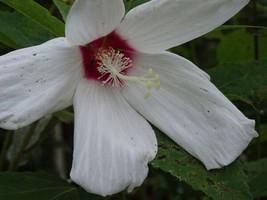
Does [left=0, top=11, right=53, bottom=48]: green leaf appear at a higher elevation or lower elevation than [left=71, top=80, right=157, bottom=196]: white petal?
higher

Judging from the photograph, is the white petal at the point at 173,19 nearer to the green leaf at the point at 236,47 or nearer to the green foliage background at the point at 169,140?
the green foliage background at the point at 169,140

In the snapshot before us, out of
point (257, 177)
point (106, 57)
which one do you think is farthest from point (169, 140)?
point (257, 177)

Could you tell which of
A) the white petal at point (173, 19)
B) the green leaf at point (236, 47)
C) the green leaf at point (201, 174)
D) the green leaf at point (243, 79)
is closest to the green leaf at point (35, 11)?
the white petal at point (173, 19)

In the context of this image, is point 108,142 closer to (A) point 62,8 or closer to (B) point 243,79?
(A) point 62,8

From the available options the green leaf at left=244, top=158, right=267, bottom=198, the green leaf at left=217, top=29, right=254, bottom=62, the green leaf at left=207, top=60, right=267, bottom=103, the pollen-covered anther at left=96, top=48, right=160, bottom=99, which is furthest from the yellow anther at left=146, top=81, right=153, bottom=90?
the green leaf at left=217, top=29, right=254, bottom=62

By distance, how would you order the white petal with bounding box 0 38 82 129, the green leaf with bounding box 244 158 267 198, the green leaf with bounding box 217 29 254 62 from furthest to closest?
the green leaf with bounding box 217 29 254 62, the green leaf with bounding box 244 158 267 198, the white petal with bounding box 0 38 82 129

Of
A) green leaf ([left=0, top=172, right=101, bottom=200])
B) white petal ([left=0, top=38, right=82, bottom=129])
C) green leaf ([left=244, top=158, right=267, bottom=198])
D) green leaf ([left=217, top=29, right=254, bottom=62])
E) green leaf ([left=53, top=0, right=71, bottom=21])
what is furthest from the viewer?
green leaf ([left=217, top=29, right=254, bottom=62])

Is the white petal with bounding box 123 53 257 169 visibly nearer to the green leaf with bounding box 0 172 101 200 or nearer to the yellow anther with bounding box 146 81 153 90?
the yellow anther with bounding box 146 81 153 90

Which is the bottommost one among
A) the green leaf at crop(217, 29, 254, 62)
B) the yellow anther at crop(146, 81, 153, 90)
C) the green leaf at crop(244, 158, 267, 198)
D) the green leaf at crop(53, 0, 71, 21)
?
the green leaf at crop(244, 158, 267, 198)
